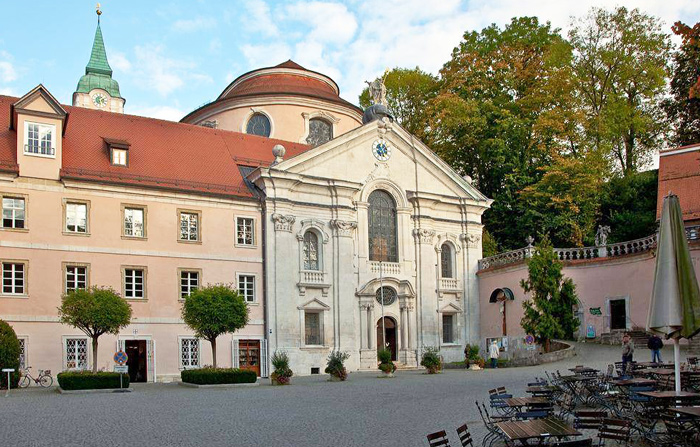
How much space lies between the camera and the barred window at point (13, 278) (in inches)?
1266

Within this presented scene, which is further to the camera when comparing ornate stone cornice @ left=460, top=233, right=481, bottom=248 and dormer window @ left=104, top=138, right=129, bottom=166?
ornate stone cornice @ left=460, top=233, right=481, bottom=248

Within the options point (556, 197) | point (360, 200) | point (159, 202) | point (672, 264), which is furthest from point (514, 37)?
point (672, 264)

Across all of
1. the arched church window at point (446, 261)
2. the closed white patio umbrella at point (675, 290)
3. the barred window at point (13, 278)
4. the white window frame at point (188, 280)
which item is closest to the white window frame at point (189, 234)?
the white window frame at point (188, 280)

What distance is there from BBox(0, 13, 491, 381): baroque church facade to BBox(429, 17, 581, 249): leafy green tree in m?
4.48

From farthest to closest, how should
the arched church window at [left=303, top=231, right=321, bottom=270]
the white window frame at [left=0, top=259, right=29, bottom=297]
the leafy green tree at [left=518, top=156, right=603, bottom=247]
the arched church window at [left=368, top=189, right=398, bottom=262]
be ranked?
the leafy green tree at [left=518, top=156, right=603, bottom=247] < the arched church window at [left=368, top=189, right=398, bottom=262] < the arched church window at [left=303, top=231, right=321, bottom=270] < the white window frame at [left=0, top=259, right=29, bottom=297]

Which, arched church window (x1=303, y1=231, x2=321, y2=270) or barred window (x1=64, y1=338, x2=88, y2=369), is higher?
arched church window (x1=303, y1=231, x2=321, y2=270)

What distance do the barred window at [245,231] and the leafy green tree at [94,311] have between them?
9646mm

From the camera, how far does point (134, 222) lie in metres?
35.8

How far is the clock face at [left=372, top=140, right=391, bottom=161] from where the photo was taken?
144 feet

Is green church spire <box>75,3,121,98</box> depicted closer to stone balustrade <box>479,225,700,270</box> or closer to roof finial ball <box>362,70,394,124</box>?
roof finial ball <box>362,70,394,124</box>

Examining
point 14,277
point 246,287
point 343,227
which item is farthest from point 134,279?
point 343,227

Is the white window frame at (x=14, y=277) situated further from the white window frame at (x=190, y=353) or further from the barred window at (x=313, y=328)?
the barred window at (x=313, y=328)

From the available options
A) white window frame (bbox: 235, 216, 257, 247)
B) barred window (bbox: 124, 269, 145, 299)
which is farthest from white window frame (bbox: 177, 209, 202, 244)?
barred window (bbox: 124, 269, 145, 299)

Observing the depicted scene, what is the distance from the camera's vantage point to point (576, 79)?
50500mm
